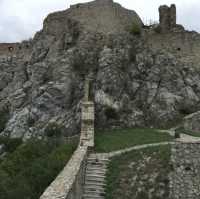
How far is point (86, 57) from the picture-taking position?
28.7m

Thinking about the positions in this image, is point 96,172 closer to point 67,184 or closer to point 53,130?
point 67,184

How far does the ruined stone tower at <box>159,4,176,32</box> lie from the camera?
30516 mm

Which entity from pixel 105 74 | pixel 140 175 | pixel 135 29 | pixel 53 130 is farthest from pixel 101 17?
pixel 140 175

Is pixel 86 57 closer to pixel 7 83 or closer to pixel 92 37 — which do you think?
pixel 92 37

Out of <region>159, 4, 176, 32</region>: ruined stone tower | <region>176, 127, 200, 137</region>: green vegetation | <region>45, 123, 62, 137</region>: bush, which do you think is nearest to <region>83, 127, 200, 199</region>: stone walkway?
<region>176, 127, 200, 137</region>: green vegetation

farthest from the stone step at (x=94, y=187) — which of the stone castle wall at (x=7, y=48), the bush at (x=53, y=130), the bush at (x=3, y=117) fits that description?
the stone castle wall at (x=7, y=48)

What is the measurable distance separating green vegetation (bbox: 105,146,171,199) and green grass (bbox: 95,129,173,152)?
174 cm

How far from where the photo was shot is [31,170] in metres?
15.6

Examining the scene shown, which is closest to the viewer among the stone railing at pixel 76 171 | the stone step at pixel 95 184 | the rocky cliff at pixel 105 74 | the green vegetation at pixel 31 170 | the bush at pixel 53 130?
the stone railing at pixel 76 171

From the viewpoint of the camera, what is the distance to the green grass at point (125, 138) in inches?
783

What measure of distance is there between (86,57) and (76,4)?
4.91 meters

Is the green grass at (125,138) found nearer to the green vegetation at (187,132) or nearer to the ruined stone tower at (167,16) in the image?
the green vegetation at (187,132)

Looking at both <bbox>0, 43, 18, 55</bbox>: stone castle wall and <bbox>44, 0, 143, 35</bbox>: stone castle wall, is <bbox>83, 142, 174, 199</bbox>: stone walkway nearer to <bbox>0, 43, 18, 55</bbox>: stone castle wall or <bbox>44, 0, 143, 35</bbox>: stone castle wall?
<bbox>44, 0, 143, 35</bbox>: stone castle wall

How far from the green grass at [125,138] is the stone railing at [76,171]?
60cm
